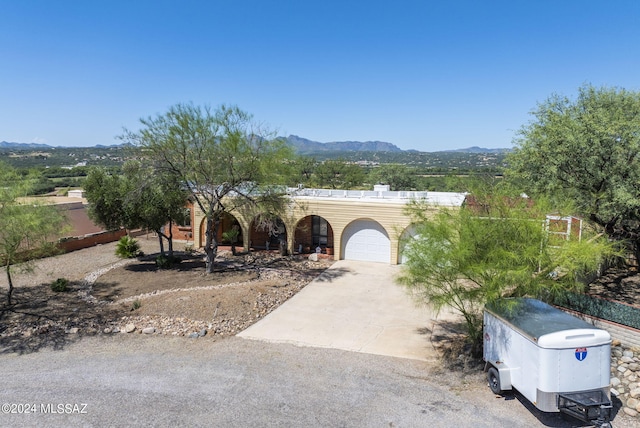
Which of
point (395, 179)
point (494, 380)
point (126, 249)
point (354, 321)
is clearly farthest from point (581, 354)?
point (395, 179)

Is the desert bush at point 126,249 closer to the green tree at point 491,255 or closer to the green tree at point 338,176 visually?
the green tree at point 491,255

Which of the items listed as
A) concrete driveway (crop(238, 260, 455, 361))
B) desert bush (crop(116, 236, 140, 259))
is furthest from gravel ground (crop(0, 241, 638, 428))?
desert bush (crop(116, 236, 140, 259))

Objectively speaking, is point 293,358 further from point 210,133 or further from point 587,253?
point 210,133

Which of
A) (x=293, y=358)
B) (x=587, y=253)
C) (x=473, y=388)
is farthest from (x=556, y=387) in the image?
(x=293, y=358)

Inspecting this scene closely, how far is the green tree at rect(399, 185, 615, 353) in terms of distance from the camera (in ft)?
27.9

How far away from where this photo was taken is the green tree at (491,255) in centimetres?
850

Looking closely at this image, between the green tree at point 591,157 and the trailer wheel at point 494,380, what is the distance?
23.0 feet

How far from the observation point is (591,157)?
40.3ft

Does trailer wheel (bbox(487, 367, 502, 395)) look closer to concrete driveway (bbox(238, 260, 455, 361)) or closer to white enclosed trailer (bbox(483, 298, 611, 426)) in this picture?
white enclosed trailer (bbox(483, 298, 611, 426))

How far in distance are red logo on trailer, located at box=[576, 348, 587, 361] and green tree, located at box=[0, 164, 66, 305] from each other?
47.8 feet

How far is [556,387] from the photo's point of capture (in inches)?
278

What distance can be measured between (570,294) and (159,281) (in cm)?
1443

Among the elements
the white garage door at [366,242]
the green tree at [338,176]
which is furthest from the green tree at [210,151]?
the green tree at [338,176]

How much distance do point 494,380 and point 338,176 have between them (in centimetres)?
5023
